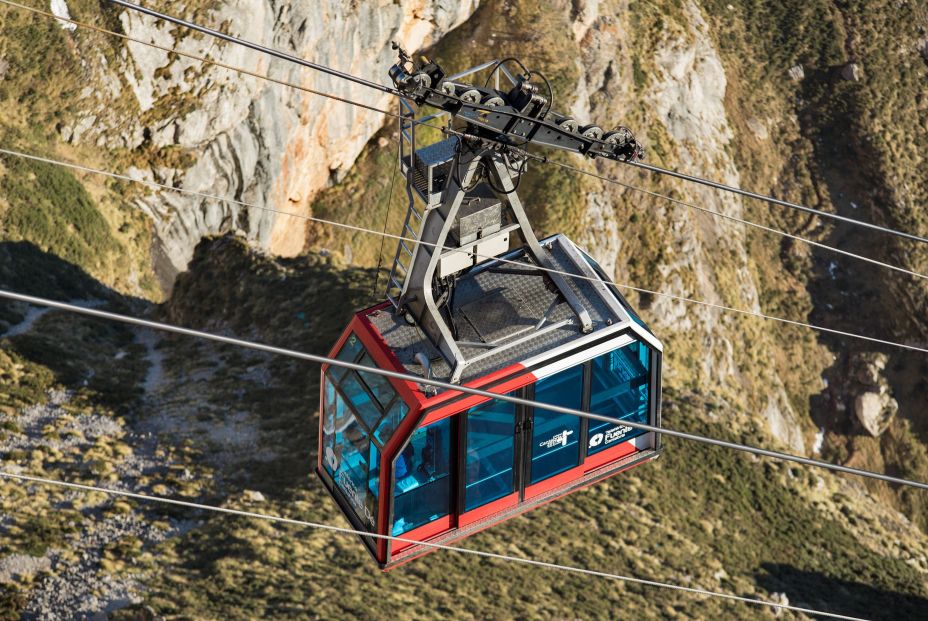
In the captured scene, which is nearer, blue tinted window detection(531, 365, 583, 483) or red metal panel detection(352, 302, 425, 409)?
red metal panel detection(352, 302, 425, 409)

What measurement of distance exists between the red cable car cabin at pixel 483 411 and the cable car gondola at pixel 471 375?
0.02 meters

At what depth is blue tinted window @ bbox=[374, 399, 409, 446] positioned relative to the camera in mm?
17016

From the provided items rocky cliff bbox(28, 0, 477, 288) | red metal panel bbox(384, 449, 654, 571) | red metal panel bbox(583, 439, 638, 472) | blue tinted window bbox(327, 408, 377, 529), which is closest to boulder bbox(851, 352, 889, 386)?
rocky cliff bbox(28, 0, 477, 288)

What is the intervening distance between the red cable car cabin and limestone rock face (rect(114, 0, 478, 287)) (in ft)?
84.0

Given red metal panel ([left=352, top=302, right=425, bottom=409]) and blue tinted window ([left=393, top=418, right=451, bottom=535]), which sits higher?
red metal panel ([left=352, top=302, right=425, bottom=409])

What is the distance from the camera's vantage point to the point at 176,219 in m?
43.0

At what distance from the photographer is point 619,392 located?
18797 millimetres

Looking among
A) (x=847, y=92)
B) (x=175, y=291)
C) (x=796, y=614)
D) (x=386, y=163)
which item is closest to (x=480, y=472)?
(x=796, y=614)

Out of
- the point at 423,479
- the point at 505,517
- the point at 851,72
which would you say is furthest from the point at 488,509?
the point at 851,72

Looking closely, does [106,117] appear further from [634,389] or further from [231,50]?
[634,389]

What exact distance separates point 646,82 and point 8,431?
4252cm

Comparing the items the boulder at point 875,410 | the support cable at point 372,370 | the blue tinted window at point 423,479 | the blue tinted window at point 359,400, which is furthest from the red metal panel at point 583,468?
the boulder at point 875,410

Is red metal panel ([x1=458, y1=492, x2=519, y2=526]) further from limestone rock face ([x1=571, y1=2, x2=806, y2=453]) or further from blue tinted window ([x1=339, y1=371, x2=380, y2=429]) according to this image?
limestone rock face ([x1=571, y1=2, x2=806, y2=453])

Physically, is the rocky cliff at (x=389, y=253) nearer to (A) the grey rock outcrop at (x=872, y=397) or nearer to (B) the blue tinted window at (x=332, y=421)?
(A) the grey rock outcrop at (x=872, y=397)
